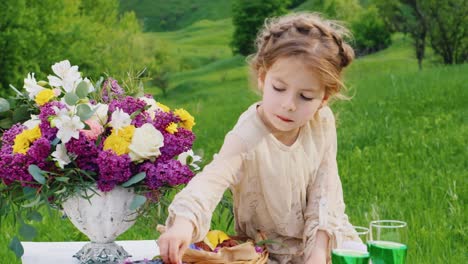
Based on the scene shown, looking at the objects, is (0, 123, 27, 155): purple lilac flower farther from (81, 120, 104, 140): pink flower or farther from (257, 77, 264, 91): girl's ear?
(257, 77, 264, 91): girl's ear

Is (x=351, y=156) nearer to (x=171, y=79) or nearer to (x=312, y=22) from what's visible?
(x=312, y=22)

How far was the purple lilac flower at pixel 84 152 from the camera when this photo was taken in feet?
10.7

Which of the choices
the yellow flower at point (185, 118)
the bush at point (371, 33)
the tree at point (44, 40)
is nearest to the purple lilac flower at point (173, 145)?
the yellow flower at point (185, 118)

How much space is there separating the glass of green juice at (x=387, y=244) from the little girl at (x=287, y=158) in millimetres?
550

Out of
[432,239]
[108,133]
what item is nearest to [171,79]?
[432,239]

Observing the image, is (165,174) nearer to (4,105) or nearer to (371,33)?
(4,105)

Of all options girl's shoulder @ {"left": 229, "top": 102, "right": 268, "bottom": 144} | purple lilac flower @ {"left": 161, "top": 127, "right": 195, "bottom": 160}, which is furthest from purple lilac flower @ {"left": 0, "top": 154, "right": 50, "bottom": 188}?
girl's shoulder @ {"left": 229, "top": 102, "right": 268, "bottom": 144}

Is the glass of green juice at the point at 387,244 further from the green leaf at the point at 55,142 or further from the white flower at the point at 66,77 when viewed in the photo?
the white flower at the point at 66,77

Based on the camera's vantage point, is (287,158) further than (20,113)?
No

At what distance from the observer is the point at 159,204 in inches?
135

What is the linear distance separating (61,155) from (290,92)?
0.86 metres

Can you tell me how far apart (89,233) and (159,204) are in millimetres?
300

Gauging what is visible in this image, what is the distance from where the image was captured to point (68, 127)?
328 cm

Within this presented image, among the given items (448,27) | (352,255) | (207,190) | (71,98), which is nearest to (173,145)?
(207,190)
